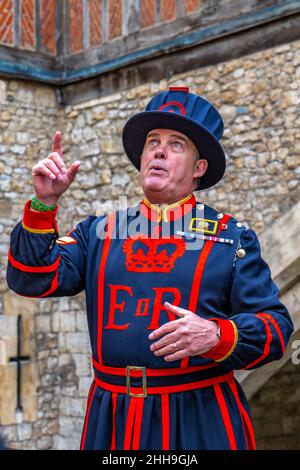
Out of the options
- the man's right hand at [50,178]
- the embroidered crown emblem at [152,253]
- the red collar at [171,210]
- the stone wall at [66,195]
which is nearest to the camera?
the man's right hand at [50,178]

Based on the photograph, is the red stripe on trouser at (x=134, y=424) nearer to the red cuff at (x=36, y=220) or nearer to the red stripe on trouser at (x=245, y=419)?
the red stripe on trouser at (x=245, y=419)

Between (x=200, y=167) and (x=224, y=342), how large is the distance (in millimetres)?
590

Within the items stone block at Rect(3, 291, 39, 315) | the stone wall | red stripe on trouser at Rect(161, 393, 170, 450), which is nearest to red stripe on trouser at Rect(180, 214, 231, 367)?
red stripe on trouser at Rect(161, 393, 170, 450)

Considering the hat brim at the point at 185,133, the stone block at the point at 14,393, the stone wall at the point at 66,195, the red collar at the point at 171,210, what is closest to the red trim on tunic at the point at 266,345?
the red collar at the point at 171,210

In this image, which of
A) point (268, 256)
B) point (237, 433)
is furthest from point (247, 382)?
point (237, 433)

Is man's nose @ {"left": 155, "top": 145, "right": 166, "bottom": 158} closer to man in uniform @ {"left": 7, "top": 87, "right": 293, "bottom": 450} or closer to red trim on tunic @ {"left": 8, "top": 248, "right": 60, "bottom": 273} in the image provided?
man in uniform @ {"left": 7, "top": 87, "right": 293, "bottom": 450}

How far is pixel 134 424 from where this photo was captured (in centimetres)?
188


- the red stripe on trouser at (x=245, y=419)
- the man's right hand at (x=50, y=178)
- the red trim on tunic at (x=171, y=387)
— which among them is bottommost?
the red stripe on trouser at (x=245, y=419)

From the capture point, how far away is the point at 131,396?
1.90 m

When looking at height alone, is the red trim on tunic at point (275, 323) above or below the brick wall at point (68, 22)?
below

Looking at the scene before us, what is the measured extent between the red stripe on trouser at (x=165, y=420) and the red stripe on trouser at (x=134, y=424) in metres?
0.06

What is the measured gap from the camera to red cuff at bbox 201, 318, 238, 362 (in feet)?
5.86

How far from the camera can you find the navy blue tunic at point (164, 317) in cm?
187

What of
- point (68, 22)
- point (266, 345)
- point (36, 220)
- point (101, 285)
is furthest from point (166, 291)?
point (68, 22)
